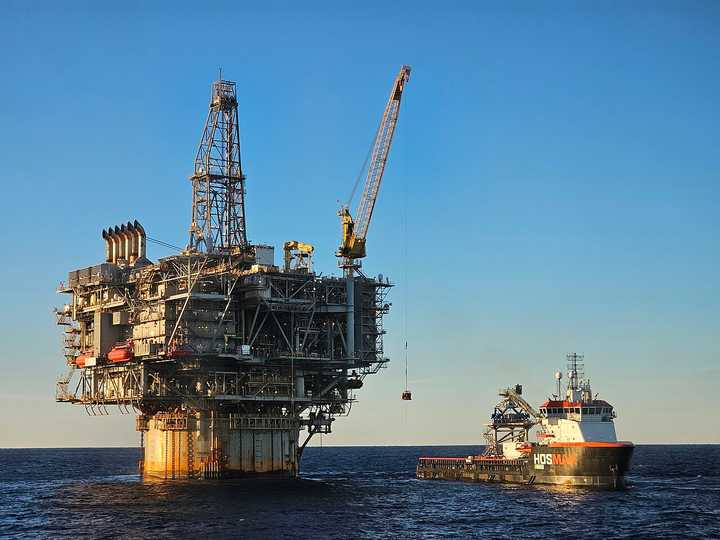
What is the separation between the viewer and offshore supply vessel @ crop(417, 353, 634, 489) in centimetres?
8675

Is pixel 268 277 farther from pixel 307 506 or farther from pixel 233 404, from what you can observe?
pixel 307 506

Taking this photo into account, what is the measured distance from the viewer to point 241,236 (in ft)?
344

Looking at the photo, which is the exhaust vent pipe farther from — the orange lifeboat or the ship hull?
the ship hull

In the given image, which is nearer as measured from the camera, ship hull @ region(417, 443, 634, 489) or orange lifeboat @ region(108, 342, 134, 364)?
ship hull @ region(417, 443, 634, 489)

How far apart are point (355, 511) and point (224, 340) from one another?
24902 millimetres

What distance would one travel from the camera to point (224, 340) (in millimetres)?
94812

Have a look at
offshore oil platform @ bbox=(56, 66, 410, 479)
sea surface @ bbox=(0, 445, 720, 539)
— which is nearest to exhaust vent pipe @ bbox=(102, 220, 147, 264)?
offshore oil platform @ bbox=(56, 66, 410, 479)

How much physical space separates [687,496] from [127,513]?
1920 inches

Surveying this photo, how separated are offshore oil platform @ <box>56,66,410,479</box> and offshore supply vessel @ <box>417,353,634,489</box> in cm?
1562

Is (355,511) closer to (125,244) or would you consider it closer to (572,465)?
(572,465)

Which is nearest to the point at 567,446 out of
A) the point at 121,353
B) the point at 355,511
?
the point at 355,511

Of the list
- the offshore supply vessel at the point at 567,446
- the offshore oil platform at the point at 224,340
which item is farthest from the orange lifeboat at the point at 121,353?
the offshore supply vessel at the point at 567,446

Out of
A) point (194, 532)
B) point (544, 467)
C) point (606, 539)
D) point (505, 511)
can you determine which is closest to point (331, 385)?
point (544, 467)

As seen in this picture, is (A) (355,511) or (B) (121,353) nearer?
(A) (355,511)
